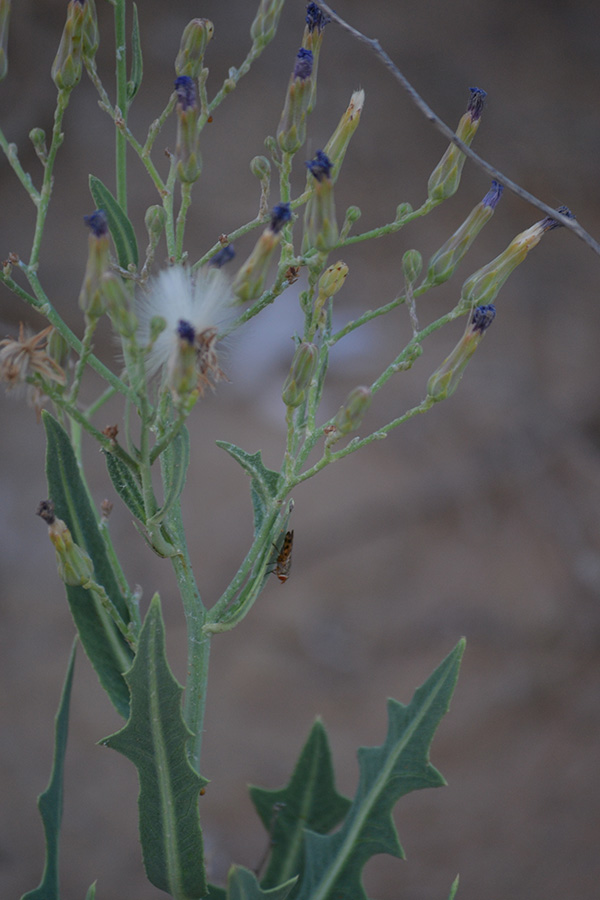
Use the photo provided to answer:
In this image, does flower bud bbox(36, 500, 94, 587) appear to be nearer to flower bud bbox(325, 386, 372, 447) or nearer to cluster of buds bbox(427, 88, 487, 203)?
flower bud bbox(325, 386, 372, 447)

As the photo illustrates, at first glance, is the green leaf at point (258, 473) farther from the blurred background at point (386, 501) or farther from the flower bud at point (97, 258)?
the blurred background at point (386, 501)

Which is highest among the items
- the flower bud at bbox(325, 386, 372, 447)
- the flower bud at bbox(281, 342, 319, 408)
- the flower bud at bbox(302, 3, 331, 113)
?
the flower bud at bbox(302, 3, 331, 113)

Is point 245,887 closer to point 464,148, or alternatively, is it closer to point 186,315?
point 186,315

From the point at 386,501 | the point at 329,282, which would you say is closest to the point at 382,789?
the point at 329,282

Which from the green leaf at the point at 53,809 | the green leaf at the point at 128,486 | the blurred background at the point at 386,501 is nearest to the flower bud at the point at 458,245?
the green leaf at the point at 128,486

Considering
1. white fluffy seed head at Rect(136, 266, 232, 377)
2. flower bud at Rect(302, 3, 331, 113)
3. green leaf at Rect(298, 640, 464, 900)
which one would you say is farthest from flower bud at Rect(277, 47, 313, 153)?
green leaf at Rect(298, 640, 464, 900)
